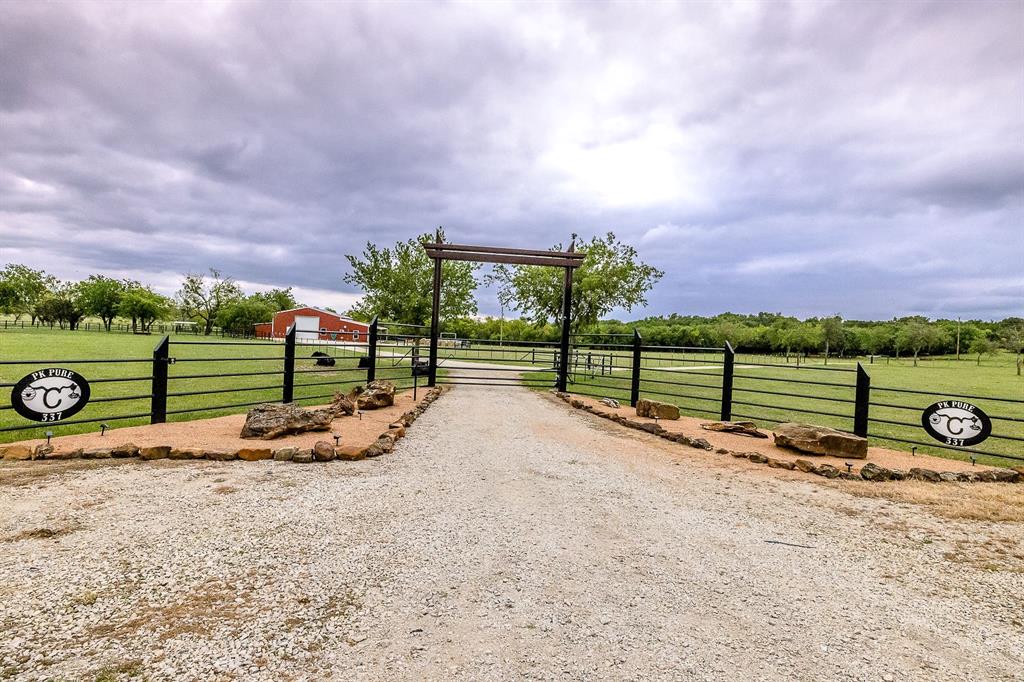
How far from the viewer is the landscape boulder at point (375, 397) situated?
326 inches

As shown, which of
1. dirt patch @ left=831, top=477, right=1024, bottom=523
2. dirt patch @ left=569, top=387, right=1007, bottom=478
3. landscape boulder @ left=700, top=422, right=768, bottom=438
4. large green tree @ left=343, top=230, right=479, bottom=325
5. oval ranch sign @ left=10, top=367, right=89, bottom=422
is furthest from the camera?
large green tree @ left=343, top=230, right=479, bottom=325

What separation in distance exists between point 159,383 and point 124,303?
234ft

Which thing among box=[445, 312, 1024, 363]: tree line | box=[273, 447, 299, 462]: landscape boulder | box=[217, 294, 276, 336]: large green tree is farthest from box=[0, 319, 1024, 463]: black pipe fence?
box=[217, 294, 276, 336]: large green tree

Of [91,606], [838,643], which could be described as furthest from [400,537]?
[838,643]

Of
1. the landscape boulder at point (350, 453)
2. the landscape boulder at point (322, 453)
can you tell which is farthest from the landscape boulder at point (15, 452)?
the landscape boulder at point (350, 453)

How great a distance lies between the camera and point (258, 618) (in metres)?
2.29

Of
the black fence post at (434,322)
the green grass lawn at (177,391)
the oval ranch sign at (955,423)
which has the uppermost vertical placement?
the black fence post at (434,322)

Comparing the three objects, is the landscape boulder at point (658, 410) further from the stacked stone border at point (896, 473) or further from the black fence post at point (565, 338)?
the black fence post at point (565, 338)

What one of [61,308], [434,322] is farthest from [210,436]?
[61,308]

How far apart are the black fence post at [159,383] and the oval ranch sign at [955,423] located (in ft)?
32.8

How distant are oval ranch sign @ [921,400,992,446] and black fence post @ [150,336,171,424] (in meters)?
10.0

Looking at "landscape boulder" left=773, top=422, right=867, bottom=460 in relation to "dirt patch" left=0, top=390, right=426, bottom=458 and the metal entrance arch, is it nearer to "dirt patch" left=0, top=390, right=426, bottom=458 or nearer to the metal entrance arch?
"dirt patch" left=0, top=390, right=426, bottom=458

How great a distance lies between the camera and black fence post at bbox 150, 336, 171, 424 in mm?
6199

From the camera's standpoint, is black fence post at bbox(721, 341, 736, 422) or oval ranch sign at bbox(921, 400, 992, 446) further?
black fence post at bbox(721, 341, 736, 422)
